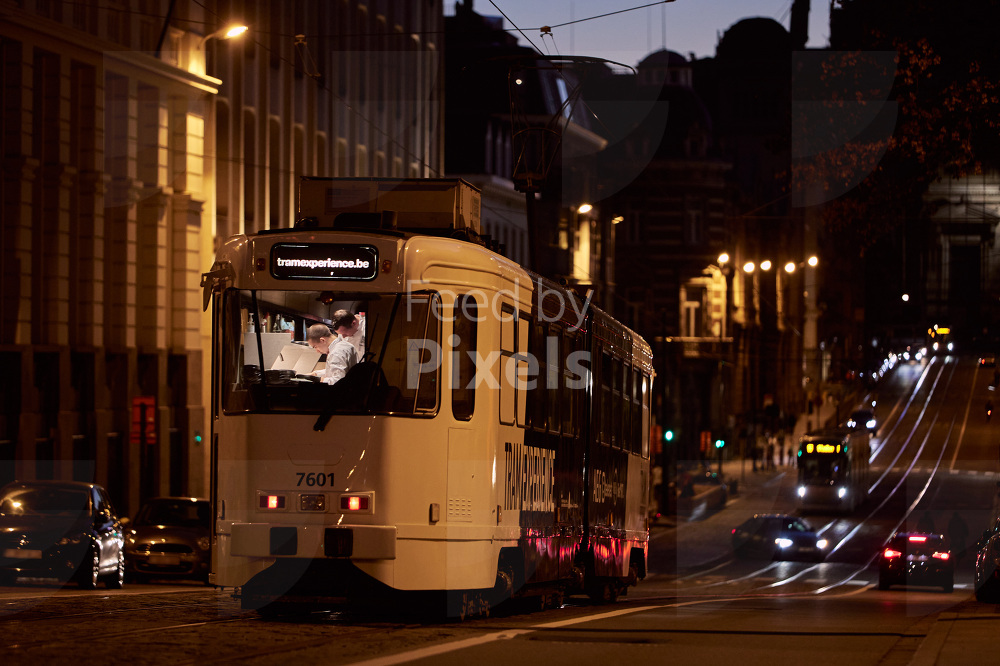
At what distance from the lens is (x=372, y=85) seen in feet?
165

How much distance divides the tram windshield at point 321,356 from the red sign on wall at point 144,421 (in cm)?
1831

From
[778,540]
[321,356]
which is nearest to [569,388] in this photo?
[321,356]

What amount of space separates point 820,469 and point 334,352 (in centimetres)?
5120

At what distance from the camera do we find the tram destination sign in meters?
12.4

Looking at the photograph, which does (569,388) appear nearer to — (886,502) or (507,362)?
(507,362)

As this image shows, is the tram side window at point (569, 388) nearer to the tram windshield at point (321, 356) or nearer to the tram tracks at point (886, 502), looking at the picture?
the tram windshield at point (321, 356)

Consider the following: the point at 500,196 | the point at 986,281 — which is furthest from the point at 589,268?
the point at 986,281

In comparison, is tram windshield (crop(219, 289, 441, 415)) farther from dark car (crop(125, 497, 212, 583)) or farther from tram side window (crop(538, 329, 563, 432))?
dark car (crop(125, 497, 212, 583))

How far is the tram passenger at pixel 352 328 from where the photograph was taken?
40.2 feet

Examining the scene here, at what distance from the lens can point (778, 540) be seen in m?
48.4

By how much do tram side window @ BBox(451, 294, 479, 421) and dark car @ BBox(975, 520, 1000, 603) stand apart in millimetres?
8313

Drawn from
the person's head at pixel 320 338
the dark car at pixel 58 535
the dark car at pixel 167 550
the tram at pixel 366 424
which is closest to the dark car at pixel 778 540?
the dark car at pixel 167 550

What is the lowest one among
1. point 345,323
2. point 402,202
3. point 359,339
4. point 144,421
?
point 144,421

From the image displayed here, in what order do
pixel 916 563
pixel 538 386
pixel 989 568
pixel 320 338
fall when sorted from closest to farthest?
pixel 320 338, pixel 538 386, pixel 989 568, pixel 916 563
